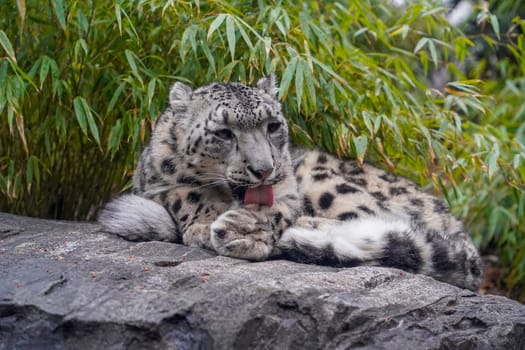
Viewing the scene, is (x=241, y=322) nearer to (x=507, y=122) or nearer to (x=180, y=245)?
(x=180, y=245)

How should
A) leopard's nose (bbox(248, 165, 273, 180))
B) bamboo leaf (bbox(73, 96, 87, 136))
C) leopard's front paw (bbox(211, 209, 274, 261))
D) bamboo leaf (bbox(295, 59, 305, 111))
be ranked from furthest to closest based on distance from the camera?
bamboo leaf (bbox(73, 96, 87, 136)) → bamboo leaf (bbox(295, 59, 305, 111)) → leopard's nose (bbox(248, 165, 273, 180)) → leopard's front paw (bbox(211, 209, 274, 261))

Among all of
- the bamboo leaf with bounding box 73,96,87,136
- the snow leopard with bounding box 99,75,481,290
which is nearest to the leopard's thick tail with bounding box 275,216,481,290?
the snow leopard with bounding box 99,75,481,290

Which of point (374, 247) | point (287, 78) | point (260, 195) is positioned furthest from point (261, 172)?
point (287, 78)

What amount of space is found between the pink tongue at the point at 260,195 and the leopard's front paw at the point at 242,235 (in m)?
0.14

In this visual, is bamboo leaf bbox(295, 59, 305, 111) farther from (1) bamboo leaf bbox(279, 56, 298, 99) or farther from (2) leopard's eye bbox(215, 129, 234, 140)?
(2) leopard's eye bbox(215, 129, 234, 140)

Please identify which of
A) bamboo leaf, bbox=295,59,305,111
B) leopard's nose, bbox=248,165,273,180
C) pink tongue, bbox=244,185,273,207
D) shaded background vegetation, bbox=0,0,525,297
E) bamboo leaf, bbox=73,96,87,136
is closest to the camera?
leopard's nose, bbox=248,165,273,180

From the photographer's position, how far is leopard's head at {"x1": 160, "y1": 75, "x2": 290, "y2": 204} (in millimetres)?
3279

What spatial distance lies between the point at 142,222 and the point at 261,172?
617 millimetres

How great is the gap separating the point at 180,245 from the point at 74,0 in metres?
1.40

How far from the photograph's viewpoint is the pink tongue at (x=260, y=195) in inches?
131

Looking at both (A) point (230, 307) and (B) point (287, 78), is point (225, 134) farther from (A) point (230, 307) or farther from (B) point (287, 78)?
(A) point (230, 307)

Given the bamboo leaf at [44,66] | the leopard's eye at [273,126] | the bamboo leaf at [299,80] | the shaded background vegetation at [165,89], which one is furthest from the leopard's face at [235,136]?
the bamboo leaf at [44,66]

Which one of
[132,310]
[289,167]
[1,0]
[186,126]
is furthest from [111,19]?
[132,310]

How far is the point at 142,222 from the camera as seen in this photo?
3436mm
